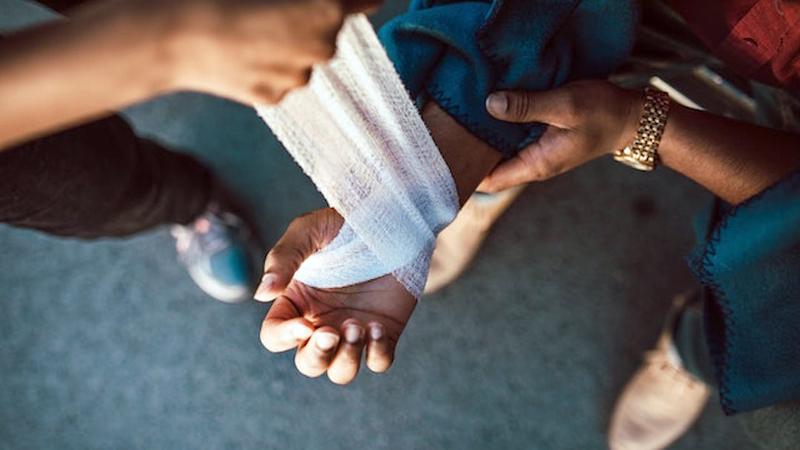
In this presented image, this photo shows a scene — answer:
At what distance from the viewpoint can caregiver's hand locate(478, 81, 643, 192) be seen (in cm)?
77

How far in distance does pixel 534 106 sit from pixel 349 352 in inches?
11.5

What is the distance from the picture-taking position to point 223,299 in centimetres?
123

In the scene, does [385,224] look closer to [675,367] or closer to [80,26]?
[80,26]

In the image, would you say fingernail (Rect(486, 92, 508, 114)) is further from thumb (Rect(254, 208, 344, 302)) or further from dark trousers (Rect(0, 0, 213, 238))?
dark trousers (Rect(0, 0, 213, 238))

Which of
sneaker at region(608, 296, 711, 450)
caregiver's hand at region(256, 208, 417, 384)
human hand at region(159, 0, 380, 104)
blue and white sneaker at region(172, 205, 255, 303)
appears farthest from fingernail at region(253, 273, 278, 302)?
sneaker at region(608, 296, 711, 450)

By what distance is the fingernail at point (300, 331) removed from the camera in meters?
0.70

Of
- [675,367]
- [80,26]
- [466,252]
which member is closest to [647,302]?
[675,367]

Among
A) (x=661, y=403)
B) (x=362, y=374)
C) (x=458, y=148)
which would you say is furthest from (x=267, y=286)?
(x=661, y=403)

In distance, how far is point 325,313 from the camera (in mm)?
755

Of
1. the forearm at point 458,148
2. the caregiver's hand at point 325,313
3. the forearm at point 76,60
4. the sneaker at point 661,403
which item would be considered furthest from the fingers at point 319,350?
the sneaker at point 661,403

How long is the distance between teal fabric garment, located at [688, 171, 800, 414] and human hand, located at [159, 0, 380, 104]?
1.41 ft

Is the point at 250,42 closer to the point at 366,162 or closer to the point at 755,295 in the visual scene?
the point at 366,162

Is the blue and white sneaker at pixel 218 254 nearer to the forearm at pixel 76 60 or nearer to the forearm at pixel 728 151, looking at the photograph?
the forearm at pixel 728 151

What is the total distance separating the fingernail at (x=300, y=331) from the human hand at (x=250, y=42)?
0.89 ft
